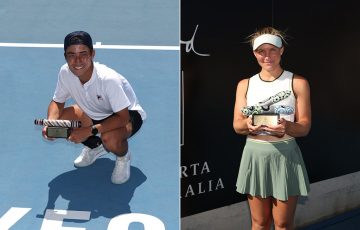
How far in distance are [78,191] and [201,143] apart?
1.22 meters

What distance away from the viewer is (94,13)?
399cm

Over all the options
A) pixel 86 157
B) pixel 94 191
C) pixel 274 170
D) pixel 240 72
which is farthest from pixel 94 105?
pixel 274 170

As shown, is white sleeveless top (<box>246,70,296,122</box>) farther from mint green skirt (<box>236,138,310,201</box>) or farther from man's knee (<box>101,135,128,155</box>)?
man's knee (<box>101,135,128,155</box>)

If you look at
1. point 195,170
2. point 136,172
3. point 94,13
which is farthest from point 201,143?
point 94,13

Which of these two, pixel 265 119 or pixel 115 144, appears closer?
pixel 265 119

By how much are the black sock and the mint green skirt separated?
1.30m

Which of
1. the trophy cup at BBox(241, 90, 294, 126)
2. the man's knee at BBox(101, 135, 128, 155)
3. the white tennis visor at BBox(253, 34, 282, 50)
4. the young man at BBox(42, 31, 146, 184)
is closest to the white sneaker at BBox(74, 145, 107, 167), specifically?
the young man at BBox(42, 31, 146, 184)

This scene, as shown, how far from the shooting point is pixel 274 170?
3113 mm

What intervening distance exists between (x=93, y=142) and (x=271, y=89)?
160cm

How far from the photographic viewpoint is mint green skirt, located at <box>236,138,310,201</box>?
3.10 meters

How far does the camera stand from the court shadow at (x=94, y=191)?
3697 millimetres

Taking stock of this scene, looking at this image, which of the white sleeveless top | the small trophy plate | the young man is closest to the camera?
the small trophy plate

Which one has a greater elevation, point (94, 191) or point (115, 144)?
point (115, 144)

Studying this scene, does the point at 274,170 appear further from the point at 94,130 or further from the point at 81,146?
the point at 81,146
